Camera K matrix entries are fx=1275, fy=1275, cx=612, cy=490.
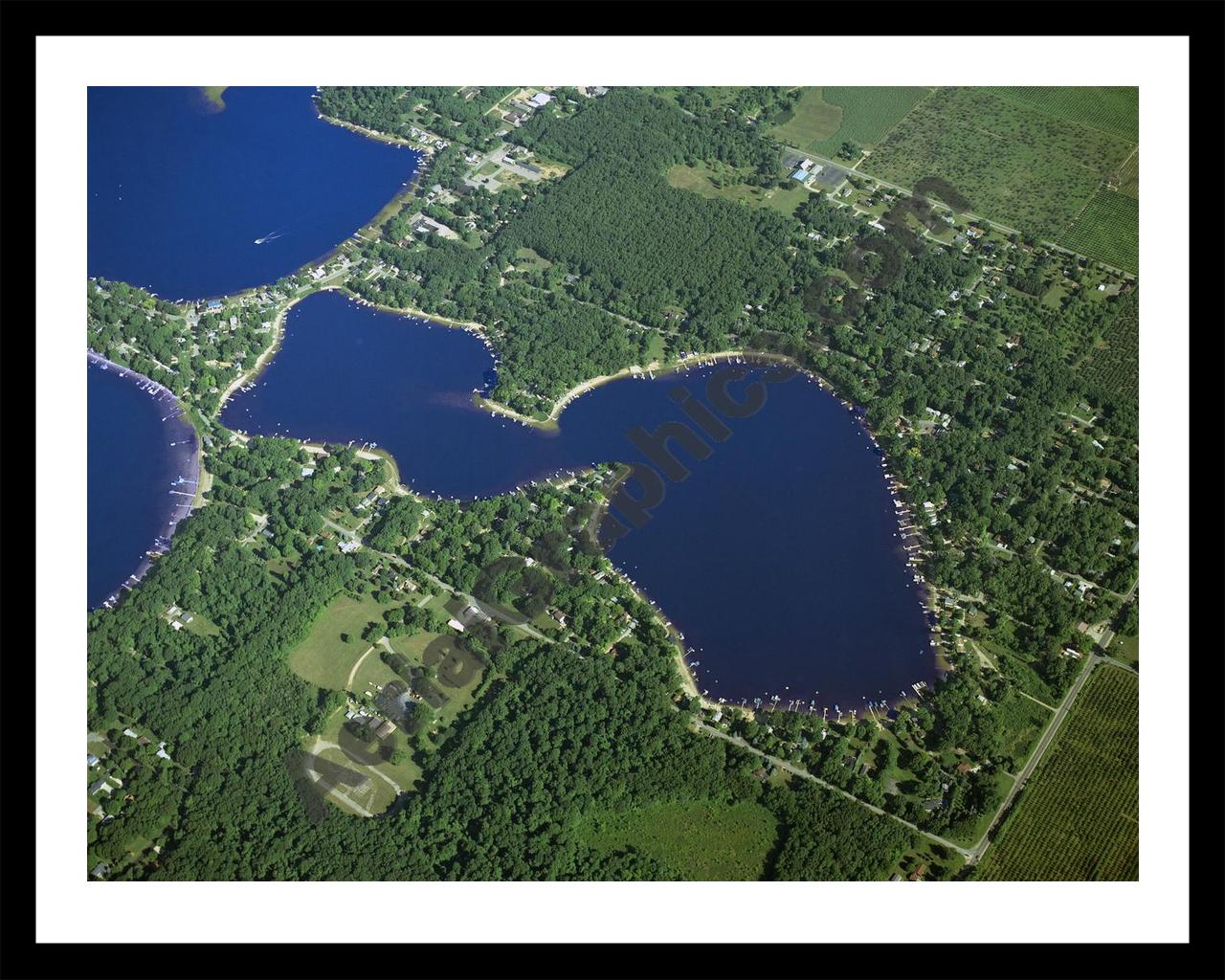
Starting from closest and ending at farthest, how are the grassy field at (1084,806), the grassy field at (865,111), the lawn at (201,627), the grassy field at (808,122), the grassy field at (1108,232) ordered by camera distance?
the grassy field at (1084,806)
the lawn at (201,627)
the grassy field at (1108,232)
the grassy field at (865,111)
the grassy field at (808,122)

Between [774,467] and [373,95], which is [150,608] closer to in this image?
[774,467]

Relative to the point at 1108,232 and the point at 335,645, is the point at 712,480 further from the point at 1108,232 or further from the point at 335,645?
the point at 1108,232

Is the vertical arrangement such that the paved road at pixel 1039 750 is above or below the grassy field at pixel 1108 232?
below

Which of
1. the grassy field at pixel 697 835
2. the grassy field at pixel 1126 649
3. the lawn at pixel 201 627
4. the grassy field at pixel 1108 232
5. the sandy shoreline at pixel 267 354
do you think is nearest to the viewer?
the grassy field at pixel 697 835

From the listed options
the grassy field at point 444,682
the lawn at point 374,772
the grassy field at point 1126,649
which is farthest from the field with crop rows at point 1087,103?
the lawn at point 374,772

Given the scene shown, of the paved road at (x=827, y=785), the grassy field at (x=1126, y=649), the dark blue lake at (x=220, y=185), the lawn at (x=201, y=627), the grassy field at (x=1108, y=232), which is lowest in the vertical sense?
the lawn at (x=201, y=627)

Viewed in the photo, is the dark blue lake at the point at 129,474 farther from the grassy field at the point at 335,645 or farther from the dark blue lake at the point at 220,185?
the grassy field at the point at 335,645
